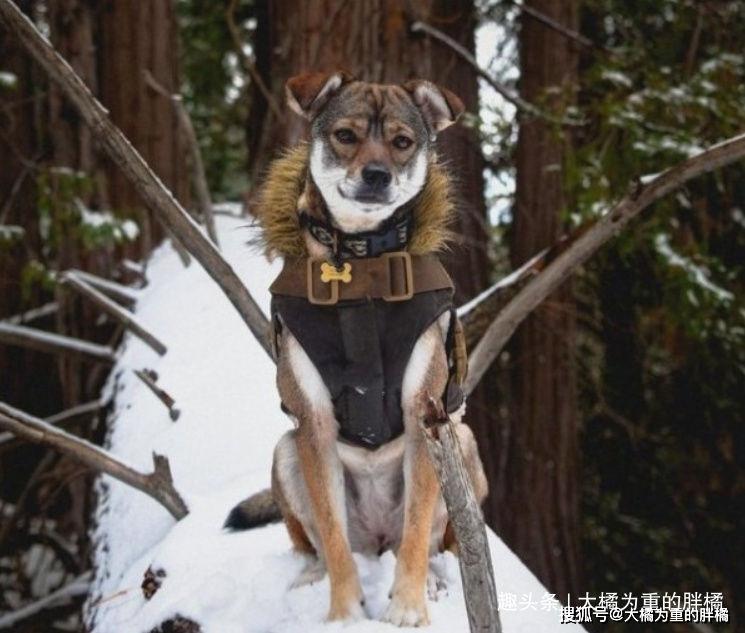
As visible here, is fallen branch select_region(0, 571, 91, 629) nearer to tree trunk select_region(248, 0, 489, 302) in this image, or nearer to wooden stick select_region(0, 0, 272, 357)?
wooden stick select_region(0, 0, 272, 357)

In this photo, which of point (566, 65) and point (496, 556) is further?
point (566, 65)

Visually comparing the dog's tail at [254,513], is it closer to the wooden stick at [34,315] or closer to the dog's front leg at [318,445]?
the dog's front leg at [318,445]

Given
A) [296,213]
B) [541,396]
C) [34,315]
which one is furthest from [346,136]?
[34,315]

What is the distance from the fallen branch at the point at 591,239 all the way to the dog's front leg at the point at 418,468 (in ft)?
3.38

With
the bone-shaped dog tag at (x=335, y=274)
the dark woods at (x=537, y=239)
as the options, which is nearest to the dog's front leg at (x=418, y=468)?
the bone-shaped dog tag at (x=335, y=274)

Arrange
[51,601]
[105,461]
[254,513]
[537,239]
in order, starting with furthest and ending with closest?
1. [537,239]
2. [51,601]
3. [105,461]
4. [254,513]

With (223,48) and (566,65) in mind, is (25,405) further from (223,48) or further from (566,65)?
(566,65)

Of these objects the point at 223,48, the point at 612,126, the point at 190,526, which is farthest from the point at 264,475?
the point at 223,48

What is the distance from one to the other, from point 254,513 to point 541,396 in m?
4.58

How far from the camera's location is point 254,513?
3.32 meters

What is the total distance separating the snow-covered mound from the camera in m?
2.80

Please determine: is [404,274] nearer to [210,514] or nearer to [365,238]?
[365,238]

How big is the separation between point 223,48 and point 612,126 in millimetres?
5253

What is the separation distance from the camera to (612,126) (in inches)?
231
